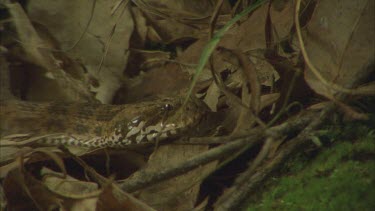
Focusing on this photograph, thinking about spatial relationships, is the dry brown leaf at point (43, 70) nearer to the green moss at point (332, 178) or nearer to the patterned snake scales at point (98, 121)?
the patterned snake scales at point (98, 121)

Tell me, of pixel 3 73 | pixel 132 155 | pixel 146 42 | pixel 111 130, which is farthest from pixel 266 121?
pixel 3 73

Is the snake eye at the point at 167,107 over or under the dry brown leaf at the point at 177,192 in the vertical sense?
over

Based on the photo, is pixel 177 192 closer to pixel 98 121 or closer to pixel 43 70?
pixel 98 121

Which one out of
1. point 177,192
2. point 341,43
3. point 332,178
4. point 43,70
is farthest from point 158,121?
point 332,178

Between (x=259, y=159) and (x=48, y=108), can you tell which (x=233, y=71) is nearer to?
(x=259, y=159)

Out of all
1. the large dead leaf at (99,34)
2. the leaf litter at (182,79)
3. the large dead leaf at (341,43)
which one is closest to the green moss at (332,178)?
the leaf litter at (182,79)

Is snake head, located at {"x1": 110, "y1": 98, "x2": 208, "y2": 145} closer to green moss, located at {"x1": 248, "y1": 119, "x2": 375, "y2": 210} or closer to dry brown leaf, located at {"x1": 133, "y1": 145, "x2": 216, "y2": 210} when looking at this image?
dry brown leaf, located at {"x1": 133, "y1": 145, "x2": 216, "y2": 210}
